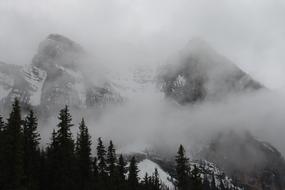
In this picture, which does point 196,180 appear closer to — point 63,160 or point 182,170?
point 182,170

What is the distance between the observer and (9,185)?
174ft

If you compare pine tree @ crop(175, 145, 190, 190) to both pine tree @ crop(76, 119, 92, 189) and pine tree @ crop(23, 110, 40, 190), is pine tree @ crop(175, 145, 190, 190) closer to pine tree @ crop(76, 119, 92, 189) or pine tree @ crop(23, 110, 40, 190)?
pine tree @ crop(76, 119, 92, 189)

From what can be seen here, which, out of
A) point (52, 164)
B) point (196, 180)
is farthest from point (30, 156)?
point (196, 180)

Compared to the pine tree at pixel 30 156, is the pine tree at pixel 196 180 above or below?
below

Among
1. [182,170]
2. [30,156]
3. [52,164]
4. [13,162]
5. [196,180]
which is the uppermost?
[30,156]

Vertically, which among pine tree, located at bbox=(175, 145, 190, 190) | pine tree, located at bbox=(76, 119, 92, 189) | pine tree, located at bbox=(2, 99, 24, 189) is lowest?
pine tree, located at bbox=(2, 99, 24, 189)

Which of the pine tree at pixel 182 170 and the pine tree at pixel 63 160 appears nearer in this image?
the pine tree at pixel 63 160

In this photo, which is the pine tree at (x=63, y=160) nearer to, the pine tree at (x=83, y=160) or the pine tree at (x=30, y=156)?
the pine tree at (x=30, y=156)

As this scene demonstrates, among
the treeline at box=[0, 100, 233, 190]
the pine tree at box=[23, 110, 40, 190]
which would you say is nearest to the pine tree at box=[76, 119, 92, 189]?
the treeline at box=[0, 100, 233, 190]

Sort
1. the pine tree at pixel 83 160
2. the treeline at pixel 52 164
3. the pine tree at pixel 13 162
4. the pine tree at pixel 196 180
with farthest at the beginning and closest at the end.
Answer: the pine tree at pixel 83 160, the pine tree at pixel 196 180, the treeline at pixel 52 164, the pine tree at pixel 13 162

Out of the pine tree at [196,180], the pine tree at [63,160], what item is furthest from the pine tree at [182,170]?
the pine tree at [63,160]

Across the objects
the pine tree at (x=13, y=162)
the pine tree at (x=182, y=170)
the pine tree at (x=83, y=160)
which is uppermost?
the pine tree at (x=83, y=160)

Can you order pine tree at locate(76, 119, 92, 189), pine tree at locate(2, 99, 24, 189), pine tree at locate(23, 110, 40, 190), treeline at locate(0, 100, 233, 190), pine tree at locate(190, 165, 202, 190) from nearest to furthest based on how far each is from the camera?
pine tree at locate(2, 99, 24, 189)
treeline at locate(0, 100, 233, 190)
pine tree at locate(23, 110, 40, 190)
pine tree at locate(190, 165, 202, 190)
pine tree at locate(76, 119, 92, 189)

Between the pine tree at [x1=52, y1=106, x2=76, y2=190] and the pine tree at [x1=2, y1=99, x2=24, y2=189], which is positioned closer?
the pine tree at [x1=2, y1=99, x2=24, y2=189]
